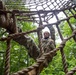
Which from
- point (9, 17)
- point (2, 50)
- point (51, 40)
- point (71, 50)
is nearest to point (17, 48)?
point (2, 50)

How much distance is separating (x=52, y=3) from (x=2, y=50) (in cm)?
362

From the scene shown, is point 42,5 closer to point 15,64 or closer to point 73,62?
point 15,64

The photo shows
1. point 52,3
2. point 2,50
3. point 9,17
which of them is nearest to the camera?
point 9,17

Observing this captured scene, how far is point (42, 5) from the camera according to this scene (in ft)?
7.80

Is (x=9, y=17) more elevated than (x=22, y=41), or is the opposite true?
(x=9, y=17)

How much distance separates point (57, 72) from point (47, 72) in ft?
1.04

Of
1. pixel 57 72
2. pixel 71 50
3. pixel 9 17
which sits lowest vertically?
pixel 57 72

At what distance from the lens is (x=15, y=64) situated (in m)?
5.75

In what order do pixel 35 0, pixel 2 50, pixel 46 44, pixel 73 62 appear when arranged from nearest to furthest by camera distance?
pixel 35 0 → pixel 46 44 → pixel 2 50 → pixel 73 62

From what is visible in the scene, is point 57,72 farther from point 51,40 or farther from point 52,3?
point 52,3

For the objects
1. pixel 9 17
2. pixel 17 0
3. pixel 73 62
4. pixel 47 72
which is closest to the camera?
pixel 9 17

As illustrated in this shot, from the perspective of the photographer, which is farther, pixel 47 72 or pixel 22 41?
pixel 47 72

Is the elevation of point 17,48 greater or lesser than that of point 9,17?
lesser

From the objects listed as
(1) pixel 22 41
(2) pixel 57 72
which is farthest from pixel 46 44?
(2) pixel 57 72
